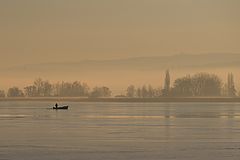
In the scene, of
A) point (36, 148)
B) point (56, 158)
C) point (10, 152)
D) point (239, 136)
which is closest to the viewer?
point (56, 158)

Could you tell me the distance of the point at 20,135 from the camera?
43781 mm

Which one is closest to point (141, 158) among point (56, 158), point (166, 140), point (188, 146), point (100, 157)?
point (100, 157)

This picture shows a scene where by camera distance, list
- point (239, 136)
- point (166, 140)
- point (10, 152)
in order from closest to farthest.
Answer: point (10, 152) → point (166, 140) → point (239, 136)

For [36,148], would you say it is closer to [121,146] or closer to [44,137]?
[121,146]

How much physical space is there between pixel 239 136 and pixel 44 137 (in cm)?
1387

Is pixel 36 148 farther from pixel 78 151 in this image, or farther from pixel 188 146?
pixel 188 146

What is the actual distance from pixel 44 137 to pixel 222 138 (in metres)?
12.4

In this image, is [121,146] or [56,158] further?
[121,146]

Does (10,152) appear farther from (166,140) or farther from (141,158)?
(166,140)

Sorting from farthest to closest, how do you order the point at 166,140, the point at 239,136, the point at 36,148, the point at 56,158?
the point at 239,136 < the point at 166,140 < the point at 36,148 < the point at 56,158

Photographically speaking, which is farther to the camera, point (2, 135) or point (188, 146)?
point (2, 135)

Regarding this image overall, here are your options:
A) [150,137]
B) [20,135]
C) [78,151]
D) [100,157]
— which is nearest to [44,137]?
[20,135]

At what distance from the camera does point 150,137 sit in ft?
140

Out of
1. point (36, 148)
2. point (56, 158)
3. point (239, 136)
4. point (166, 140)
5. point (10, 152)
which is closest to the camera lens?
point (56, 158)
